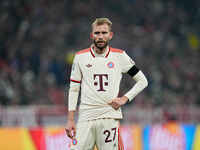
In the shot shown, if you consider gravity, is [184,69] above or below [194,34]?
below

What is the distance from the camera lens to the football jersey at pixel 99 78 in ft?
19.7

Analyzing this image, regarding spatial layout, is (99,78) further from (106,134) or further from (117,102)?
(106,134)

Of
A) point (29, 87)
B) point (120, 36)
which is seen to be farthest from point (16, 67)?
point (120, 36)

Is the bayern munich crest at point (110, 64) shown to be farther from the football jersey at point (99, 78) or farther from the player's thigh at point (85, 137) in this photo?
the player's thigh at point (85, 137)

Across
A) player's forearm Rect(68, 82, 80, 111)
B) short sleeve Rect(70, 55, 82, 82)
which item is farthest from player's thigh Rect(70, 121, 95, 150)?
short sleeve Rect(70, 55, 82, 82)

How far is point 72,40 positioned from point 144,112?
3.97 meters

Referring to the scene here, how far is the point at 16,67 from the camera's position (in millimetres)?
14867

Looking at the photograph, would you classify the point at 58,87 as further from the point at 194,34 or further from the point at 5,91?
the point at 194,34

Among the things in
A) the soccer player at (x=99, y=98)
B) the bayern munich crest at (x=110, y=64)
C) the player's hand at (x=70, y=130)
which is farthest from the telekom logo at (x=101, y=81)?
the player's hand at (x=70, y=130)

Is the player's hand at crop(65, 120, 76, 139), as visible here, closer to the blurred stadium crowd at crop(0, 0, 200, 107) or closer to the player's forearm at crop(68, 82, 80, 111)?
the player's forearm at crop(68, 82, 80, 111)

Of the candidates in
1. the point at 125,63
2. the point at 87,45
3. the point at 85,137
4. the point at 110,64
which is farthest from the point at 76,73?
the point at 87,45

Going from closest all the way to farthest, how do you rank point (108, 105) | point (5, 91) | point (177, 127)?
point (108, 105) → point (177, 127) → point (5, 91)

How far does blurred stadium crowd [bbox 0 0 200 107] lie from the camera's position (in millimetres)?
15000

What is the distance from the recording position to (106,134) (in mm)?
6012
